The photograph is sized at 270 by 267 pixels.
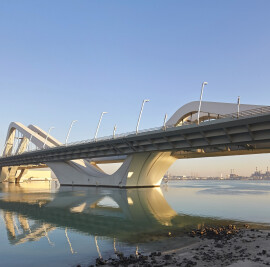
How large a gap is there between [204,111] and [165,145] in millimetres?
8810

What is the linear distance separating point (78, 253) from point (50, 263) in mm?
1831

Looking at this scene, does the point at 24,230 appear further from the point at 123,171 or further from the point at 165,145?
the point at 123,171

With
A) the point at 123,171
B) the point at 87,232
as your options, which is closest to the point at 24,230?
the point at 87,232

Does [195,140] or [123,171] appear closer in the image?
[195,140]

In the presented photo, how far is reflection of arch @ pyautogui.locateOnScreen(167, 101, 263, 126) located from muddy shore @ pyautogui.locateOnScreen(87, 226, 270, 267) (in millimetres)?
26569

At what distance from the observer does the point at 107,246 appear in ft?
49.6

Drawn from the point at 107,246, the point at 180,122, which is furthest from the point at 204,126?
the point at 107,246

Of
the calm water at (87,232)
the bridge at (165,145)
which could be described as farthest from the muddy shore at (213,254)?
the bridge at (165,145)

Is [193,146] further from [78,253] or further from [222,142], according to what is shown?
[78,253]

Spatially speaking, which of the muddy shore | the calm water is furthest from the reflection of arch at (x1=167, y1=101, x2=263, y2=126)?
the muddy shore

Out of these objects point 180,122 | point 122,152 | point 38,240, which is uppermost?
point 180,122

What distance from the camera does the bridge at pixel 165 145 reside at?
121 ft

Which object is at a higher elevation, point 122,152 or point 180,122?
point 180,122

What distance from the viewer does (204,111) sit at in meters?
47.6
